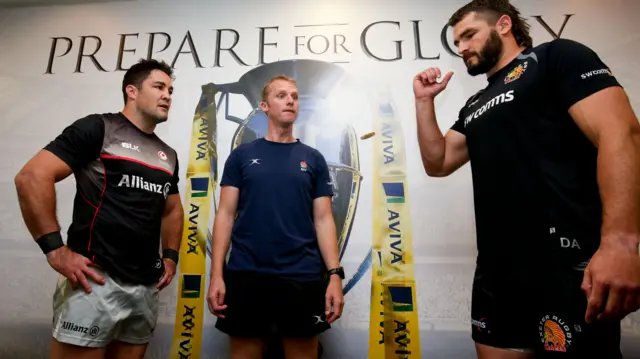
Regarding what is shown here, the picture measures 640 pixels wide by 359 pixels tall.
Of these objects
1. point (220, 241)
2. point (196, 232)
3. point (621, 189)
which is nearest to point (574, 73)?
point (621, 189)

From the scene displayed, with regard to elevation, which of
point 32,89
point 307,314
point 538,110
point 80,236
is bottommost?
point 307,314

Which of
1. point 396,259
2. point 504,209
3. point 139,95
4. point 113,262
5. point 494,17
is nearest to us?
point 504,209

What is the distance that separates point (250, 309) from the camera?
143cm

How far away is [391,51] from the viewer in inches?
89.9

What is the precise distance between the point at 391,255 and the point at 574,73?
1.31m

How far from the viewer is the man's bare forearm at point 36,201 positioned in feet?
4.32

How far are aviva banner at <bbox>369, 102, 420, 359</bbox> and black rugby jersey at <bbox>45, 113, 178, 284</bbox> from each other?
115 centimetres

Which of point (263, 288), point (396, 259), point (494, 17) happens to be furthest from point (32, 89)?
point (494, 17)

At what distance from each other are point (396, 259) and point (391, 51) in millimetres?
1321

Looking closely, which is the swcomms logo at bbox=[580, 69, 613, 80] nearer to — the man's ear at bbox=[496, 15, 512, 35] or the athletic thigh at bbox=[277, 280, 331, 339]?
the man's ear at bbox=[496, 15, 512, 35]

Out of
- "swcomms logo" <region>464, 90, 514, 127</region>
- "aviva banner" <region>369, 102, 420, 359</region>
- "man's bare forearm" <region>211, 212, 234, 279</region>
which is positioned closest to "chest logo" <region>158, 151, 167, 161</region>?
"man's bare forearm" <region>211, 212, 234, 279</region>

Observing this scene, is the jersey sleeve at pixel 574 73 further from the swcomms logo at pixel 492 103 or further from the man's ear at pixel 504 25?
the man's ear at pixel 504 25

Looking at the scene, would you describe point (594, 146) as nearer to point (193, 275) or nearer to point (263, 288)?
point (263, 288)

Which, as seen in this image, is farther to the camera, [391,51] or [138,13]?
[138,13]
